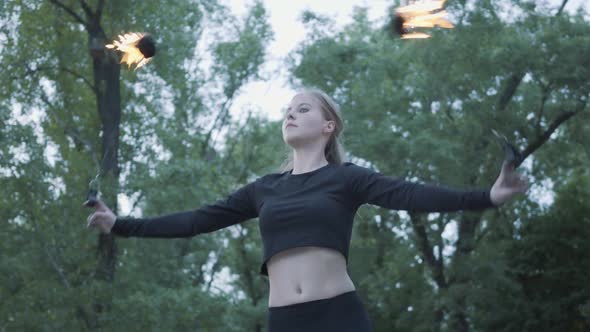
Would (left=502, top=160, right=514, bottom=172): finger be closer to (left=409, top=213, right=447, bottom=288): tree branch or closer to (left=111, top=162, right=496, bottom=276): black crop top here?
(left=111, top=162, right=496, bottom=276): black crop top

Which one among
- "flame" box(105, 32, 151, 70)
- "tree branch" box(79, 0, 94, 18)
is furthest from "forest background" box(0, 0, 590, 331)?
"flame" box(105, 32, 151, 70)

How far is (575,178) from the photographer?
82.4 ft

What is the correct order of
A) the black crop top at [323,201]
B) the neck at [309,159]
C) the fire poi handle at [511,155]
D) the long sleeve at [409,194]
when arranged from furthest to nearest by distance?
1. the neck at [309,159]
2. the black crop top at [323,201]
3. the long sleeve at [409,194]
4. the fire poi handle at [511,155]

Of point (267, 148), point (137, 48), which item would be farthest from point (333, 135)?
point (267, 148)

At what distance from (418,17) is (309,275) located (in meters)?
1.34

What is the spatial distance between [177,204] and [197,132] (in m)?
4.95

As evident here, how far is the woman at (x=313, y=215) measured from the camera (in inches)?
147

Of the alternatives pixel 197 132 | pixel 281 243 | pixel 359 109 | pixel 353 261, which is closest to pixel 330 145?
pixel 281 243

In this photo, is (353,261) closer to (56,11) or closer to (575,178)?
(575,178)

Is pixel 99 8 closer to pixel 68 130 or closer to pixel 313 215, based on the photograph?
pixel 68 130

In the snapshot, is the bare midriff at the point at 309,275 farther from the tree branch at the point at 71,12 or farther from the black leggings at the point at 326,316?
the tree branch at the point at 71,12

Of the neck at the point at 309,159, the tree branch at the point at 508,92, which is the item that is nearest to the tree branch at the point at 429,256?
the tree branch at the point at 508,92

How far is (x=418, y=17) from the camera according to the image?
14.0 ft

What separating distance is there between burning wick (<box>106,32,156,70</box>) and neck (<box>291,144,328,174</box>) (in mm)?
1154
